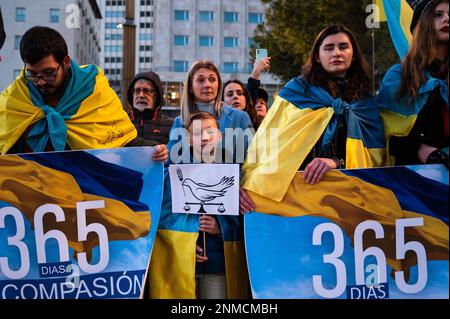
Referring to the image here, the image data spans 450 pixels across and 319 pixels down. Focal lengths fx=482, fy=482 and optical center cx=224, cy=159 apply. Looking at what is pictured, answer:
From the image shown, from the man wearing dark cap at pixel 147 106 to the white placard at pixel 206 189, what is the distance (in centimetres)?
145

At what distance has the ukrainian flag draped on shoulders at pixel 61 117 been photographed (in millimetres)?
2748

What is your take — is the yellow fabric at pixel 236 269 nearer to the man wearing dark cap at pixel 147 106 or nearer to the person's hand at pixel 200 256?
the person's hand at pixel 200 256

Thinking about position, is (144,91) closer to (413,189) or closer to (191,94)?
(191,94)

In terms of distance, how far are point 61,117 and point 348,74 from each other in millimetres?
1664

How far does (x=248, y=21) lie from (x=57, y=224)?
702 cm

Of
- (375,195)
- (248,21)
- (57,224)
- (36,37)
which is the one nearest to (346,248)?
(375,195)

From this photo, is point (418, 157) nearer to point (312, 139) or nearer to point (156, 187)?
point (312, 139)

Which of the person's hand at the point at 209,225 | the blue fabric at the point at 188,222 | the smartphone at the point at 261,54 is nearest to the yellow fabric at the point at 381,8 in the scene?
the smartphone at the point at 261,54

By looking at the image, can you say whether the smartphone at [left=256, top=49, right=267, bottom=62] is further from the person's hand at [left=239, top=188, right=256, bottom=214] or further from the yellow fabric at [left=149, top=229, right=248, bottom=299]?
the yellow fabric at [left=149, top=229, right=248, bottom=299]

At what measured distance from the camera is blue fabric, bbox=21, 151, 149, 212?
2707 millimetres

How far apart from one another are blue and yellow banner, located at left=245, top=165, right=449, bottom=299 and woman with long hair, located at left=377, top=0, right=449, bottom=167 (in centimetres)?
13

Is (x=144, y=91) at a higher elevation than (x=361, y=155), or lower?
higher

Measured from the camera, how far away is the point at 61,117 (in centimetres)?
274

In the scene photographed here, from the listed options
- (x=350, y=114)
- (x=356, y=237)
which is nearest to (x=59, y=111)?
(x=350, y=114)
